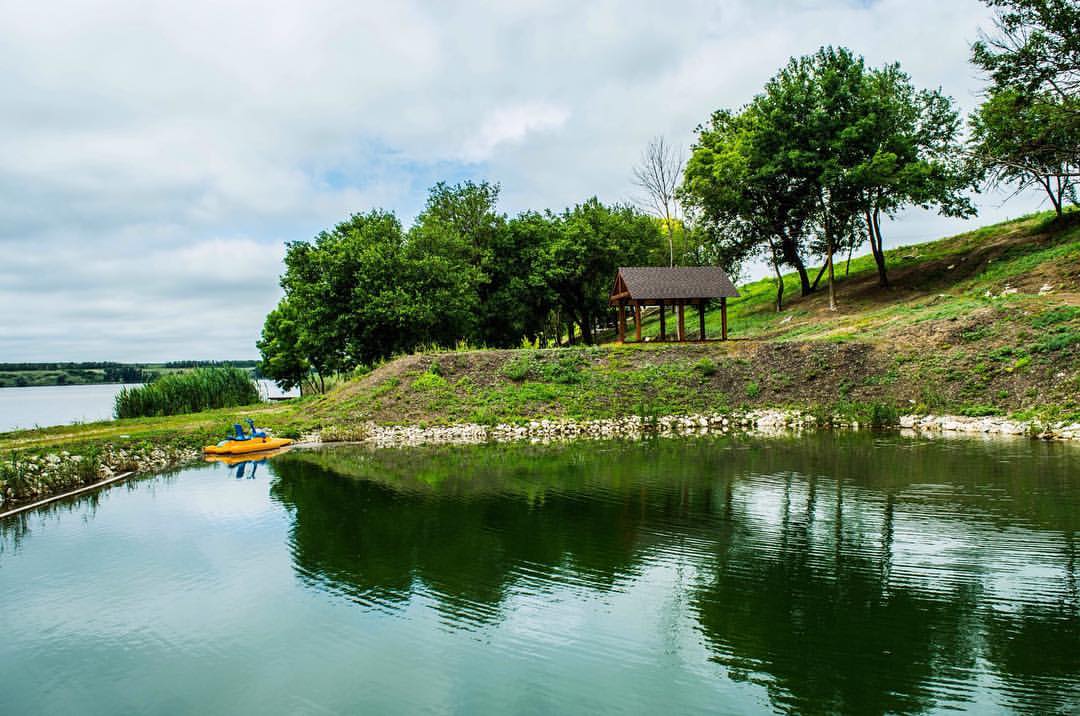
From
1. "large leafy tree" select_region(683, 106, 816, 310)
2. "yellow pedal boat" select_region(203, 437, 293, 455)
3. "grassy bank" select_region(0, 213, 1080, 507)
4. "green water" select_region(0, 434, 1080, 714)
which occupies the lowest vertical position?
"green water" select_region(0, 434, 1080, 714)

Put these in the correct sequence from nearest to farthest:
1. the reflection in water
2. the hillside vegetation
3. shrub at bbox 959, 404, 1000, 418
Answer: the reflection in water < shrub at bbox 959, 404, 1000, 418 < the hillside vegetation

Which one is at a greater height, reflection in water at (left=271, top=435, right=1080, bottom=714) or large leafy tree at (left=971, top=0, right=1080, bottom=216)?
large leafy tree at (left=971, top=0, right=1080, bottom=216)

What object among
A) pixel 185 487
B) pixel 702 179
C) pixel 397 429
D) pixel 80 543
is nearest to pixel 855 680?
pixel 80 543

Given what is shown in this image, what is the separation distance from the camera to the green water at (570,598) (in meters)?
6.11

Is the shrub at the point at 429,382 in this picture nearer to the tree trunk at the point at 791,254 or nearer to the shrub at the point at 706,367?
the shrub at the point at 706,367

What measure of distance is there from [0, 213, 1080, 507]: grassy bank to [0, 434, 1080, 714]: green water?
782 centimetres

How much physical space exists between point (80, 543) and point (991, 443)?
21.3 meters

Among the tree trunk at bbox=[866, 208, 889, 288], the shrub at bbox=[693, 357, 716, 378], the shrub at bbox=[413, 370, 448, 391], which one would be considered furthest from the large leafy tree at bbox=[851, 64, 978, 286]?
the shrub at bbox=[413, 370, 448, 391]

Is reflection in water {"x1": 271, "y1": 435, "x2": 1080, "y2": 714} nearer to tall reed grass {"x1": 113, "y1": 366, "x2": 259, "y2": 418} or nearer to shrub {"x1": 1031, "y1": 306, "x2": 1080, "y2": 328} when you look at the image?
shrub {"x1": 1031, "y1": 306, "x2": 1080, "y2": 328}

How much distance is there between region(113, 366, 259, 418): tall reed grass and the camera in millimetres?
32188

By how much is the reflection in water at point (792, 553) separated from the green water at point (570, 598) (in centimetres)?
4

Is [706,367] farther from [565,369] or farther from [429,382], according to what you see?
[429,382]

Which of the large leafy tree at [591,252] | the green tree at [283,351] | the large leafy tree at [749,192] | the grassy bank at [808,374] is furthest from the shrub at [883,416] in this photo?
the green tree at [283,351]

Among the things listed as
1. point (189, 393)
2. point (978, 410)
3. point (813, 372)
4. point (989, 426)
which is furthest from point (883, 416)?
point (189, 393)
